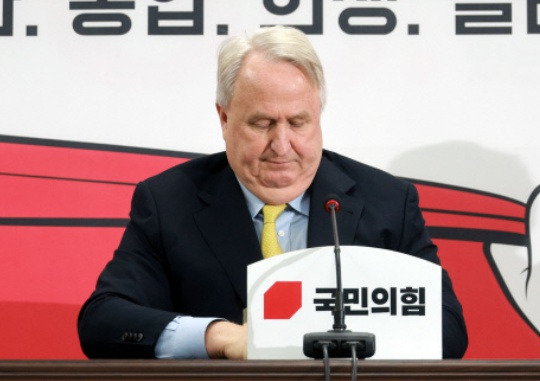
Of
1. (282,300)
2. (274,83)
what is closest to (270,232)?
(274,83)

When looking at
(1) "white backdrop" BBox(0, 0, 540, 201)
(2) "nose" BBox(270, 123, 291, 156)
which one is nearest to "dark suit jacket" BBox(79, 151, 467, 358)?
(2) "nose" BBox(270, 123, 291, 156)

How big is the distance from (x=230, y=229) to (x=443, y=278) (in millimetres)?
501

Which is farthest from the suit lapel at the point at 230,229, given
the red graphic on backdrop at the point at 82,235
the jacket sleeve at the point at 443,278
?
the red graphic on backdrop at the point at 82,235

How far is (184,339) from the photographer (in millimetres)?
2037

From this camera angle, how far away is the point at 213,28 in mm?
3014

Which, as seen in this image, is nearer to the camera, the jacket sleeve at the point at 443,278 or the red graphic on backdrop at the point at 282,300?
the red graphic on backdrop at the point at 282,300

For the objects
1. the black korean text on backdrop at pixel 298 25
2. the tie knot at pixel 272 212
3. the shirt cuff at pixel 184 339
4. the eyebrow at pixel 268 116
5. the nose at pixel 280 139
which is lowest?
the shirt cuff at pixel 184 339

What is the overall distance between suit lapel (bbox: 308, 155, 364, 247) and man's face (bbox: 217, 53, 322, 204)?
0.05 meters

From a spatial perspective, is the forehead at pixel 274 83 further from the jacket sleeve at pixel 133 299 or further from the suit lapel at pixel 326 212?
the jacket sleeve at pixel 133 299

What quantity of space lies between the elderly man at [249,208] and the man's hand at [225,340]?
0.86 feet

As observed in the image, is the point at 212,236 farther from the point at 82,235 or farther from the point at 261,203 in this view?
the point at 82,235

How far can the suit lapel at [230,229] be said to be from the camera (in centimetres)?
236

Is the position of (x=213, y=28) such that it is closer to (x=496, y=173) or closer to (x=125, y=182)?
(x=125, y=182)
